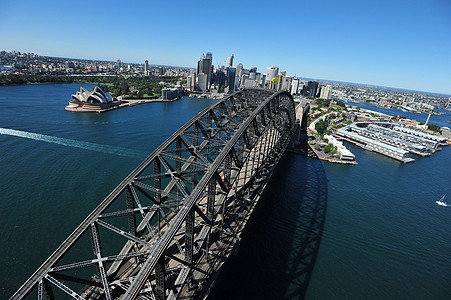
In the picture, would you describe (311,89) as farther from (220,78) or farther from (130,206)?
(130,206)

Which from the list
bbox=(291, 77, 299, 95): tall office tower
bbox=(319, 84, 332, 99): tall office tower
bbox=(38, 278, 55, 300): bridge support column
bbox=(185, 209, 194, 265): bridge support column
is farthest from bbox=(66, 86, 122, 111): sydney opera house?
bbox=(319, 84, 332, 99): tall office tower

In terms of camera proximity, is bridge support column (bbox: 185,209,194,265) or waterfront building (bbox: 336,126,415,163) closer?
bridge support column (bbox: 185,209,194,265)

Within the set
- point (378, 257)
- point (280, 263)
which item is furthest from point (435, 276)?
point (280, 263)

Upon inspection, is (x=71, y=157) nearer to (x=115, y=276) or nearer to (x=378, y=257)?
(x=115, y=276)

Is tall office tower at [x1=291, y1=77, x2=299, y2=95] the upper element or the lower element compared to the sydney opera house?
upper

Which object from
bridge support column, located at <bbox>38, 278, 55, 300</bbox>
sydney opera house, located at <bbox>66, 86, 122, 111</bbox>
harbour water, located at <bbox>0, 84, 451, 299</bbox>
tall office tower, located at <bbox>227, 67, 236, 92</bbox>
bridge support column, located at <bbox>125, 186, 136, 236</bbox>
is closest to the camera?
bridge support column, located at <bbox>38, 278, 55, 300</bbox>

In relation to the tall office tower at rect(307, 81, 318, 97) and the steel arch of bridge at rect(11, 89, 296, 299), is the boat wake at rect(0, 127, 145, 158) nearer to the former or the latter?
the steel arch of bridge at rect(11, 89, 296, 299)

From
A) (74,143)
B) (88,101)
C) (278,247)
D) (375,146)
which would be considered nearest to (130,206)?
(278,247)

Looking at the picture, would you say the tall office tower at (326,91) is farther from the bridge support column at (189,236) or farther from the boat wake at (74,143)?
the bridge support column at (189,236)
